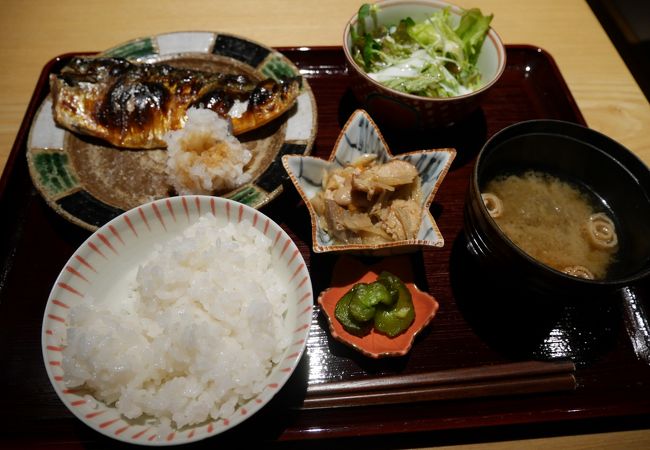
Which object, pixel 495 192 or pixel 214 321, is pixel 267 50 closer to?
pixel 495 192

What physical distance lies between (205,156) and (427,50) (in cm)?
140

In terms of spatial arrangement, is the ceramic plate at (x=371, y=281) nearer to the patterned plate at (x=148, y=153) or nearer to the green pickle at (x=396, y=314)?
the green pickle at (x=396, y=314)

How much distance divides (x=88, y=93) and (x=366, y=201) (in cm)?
169

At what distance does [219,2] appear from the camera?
3.09 metres

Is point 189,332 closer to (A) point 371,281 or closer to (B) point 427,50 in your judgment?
(A) point 371,281

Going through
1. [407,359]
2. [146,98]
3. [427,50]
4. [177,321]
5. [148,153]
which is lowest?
[407,359]

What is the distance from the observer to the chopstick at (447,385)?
1.49 meters

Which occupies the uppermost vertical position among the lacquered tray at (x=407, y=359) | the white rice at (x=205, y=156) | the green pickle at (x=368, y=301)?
the white rice at (x=205, y=156)

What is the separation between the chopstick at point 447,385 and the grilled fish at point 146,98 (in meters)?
1.48

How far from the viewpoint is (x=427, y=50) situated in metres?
2.37

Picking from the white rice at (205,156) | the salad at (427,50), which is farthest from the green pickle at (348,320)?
the salad at (427,50)

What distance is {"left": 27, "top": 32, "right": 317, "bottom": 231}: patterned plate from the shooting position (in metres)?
1.92

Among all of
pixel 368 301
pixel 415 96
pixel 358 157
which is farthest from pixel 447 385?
pixel 415 96

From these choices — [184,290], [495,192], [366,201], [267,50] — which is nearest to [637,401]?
[495,192]
